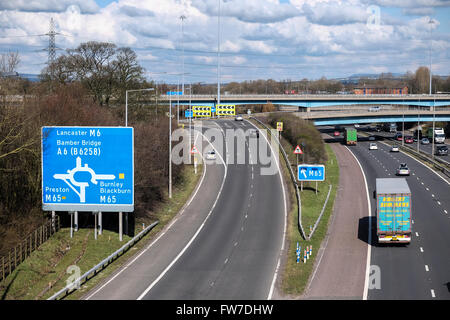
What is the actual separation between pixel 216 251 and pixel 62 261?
9021 millimetres

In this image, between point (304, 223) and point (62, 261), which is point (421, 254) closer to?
point (304, 223)

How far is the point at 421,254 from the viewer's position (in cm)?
3706

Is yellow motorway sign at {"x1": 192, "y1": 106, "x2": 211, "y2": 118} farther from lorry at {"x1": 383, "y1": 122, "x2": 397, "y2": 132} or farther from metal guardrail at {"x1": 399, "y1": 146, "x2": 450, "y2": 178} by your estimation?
metal guardrail at {"x1": 399, "y1": 146, "x2": 450, "y2": 178}

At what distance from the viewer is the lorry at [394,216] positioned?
37.9 metres

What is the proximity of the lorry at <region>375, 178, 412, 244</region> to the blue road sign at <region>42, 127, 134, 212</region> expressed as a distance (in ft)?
48.7

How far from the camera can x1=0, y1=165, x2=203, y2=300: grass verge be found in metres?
30.7

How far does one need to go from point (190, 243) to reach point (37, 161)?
445 inches

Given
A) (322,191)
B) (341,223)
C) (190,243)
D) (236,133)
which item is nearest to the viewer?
(190,243)

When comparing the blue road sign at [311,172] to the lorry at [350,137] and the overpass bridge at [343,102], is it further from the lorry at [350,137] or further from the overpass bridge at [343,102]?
the overpass bridge at [343,102]

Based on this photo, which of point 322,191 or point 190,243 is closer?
point 190,243

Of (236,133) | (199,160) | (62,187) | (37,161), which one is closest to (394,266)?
(62,187)

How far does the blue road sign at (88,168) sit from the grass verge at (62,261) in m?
2.42

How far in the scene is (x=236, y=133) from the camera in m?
97.6

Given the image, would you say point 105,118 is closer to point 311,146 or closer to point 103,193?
point 103,193
